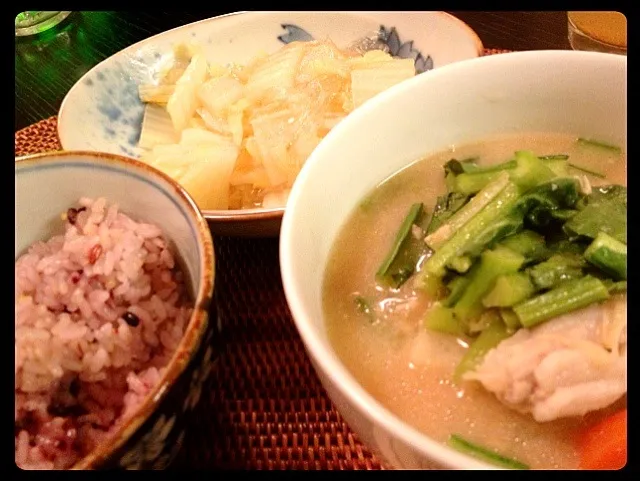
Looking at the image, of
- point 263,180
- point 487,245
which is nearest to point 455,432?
point 487,245

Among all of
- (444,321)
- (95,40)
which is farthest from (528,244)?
(95,40)

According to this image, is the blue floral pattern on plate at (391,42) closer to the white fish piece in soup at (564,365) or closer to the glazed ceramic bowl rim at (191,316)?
the glazed ceramic bowl rim at (191,316)

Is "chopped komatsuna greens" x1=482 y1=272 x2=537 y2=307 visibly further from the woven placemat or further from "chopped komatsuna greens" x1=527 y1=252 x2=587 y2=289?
the woven placemat

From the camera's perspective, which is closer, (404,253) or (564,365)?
(564,365)

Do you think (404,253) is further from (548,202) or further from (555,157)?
(555,157)

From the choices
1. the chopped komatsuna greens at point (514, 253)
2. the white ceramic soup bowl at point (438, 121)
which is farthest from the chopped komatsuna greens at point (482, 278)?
the white ceramic soup bowl at point (438, 121)

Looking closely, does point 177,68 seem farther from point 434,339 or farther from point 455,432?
point 455,432
